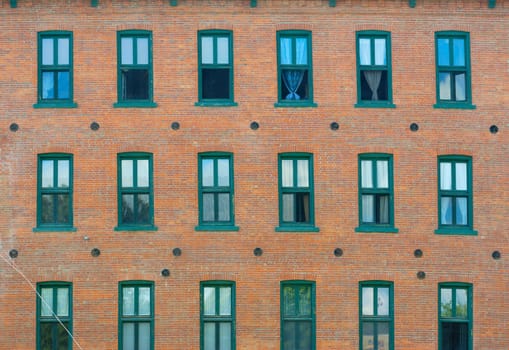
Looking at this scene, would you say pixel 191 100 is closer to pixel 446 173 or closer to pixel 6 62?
pixel 6 62

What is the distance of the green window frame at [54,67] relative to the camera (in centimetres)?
2908

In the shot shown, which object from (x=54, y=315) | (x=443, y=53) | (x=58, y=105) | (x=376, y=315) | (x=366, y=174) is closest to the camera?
(x=54, y=315)

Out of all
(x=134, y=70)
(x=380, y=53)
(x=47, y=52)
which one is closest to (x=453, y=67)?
(x=380, y=53)

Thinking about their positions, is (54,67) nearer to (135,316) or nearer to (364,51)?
(135,316)

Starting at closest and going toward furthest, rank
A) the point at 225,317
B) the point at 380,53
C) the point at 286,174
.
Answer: the point at 225,317
the point at 286,174
the point at 380,53

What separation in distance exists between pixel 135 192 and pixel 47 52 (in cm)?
513

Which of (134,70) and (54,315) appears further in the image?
(134,70)

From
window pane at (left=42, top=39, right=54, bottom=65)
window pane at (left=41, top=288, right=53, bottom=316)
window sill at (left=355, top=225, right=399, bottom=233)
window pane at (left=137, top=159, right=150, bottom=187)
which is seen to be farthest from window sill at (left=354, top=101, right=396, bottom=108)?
window pane at (left=41, top=288, right=53, bottom=316)

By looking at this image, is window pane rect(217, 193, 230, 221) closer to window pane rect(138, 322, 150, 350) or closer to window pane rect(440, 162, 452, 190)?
window pane rect(138, 322, 150, 350)

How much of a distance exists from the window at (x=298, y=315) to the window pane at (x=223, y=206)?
2677mm

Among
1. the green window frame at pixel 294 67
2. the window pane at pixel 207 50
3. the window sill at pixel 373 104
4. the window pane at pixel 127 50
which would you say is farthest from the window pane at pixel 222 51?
the window sill at pixel 373 104

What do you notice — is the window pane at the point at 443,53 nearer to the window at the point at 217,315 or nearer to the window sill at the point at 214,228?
the window sill at the point at 214,228

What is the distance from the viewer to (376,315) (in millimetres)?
28672

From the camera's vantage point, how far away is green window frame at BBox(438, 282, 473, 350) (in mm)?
28750
